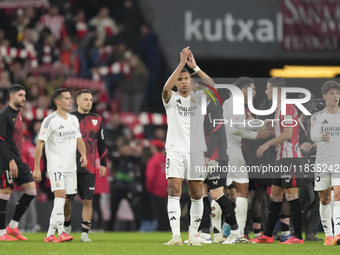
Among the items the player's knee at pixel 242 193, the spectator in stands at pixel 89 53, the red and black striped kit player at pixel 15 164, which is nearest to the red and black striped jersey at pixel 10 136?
the red and black striped kit player at pixel 15 164

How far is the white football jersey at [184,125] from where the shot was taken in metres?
7.64

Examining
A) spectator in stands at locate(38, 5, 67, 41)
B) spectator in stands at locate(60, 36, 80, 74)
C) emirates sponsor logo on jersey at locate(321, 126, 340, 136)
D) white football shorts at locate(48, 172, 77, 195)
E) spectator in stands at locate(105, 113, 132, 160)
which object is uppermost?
spectator in stands at locate(38, 5, 67, 41)

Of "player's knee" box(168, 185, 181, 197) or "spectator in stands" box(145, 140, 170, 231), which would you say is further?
"spectator in stands" box(145, 140, 170, 231)

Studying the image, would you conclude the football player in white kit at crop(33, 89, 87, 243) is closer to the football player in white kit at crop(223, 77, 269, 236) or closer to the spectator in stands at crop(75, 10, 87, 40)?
the football player in white kit at crop(223, 77, 269, 236)

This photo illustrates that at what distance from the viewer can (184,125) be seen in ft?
25.3

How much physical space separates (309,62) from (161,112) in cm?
452

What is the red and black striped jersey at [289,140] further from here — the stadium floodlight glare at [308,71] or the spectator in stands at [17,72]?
the spectator in stands at [17,72]

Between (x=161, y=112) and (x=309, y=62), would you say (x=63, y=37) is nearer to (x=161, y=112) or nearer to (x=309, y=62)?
(x=161, y=112)

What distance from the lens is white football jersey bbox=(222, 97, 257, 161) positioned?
29.0ft

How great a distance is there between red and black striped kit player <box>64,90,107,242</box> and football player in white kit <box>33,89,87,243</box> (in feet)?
0.68

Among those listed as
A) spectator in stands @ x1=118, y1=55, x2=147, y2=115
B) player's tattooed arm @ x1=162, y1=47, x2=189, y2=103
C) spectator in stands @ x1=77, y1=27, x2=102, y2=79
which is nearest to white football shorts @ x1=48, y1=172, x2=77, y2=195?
player's tattooed arm @ x1=162, y1=47, x2=189, y2=103

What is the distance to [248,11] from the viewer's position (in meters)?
16.3

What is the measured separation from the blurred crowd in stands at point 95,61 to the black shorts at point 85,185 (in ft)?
15.8

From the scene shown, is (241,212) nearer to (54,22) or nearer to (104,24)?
(104,24)
